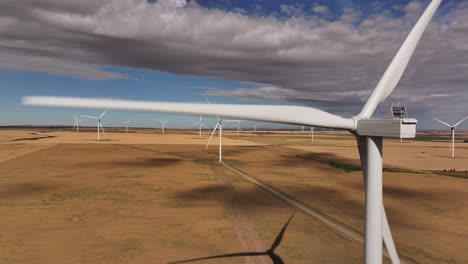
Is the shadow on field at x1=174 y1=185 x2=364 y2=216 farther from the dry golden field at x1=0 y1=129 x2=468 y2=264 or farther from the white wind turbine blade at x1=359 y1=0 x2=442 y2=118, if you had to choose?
the white wind turbine blade at x1=359 y1=0 x2=442 y2=118

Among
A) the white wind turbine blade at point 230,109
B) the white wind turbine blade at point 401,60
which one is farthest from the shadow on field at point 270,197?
the white wind turbine blade at point 230,109

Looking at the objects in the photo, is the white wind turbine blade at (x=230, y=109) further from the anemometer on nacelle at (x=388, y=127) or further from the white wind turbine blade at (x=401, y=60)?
the white wind turbine blade at (x=401, y=60)

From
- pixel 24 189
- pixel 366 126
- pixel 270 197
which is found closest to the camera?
Answer: pixel 366 126

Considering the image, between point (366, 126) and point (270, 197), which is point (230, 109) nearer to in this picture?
point (366, 126)

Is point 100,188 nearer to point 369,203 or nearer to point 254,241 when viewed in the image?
point 254,241

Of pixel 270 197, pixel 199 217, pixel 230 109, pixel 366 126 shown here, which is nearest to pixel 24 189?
pixel 199 217

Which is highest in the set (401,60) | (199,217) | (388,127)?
(401,60)
